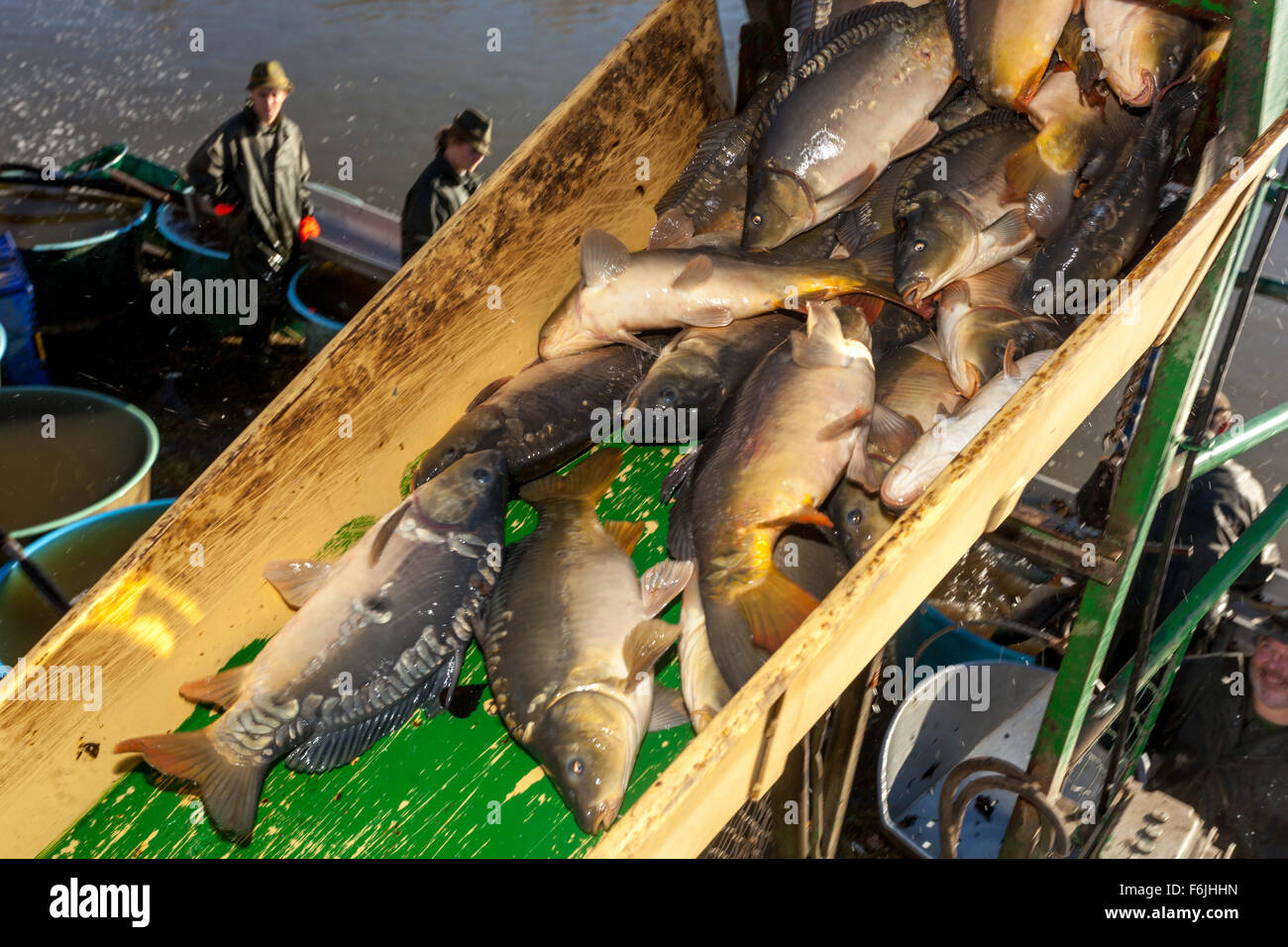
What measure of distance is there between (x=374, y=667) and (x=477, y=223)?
3.71 ft

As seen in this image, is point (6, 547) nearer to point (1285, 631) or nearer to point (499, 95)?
point (1285, 631)

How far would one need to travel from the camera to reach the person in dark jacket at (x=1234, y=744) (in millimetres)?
3518

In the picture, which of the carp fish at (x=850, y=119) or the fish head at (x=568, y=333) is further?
the fish head at (x=568, y=333)

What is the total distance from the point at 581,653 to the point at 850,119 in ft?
4.55

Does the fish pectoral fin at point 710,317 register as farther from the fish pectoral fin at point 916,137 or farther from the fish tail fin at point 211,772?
the fish tail fin at point 211,772

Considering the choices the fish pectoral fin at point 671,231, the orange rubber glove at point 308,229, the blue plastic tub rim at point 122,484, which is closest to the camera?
the fish pectoral fin at point 671,231

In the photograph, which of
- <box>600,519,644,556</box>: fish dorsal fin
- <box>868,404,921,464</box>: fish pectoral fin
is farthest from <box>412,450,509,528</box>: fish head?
<box>868,404,921,464</box>: fish pectoral fin

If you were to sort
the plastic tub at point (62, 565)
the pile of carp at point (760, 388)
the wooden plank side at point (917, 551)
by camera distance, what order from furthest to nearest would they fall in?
the plastic tub at point (62, 565) < the pile of carp at point (760, 388) < the wooden plank side at point (917, 551)

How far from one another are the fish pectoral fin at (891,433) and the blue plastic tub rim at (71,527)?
2.67 metres

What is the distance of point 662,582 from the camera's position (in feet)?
6.64

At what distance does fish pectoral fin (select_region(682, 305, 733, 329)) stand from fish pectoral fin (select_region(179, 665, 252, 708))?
1243 mm

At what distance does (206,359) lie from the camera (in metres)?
6.92

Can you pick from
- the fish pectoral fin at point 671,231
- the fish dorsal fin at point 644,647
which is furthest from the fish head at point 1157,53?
the fish dorsal fin at point 644,647

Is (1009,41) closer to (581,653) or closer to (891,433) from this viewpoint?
(891,433)
